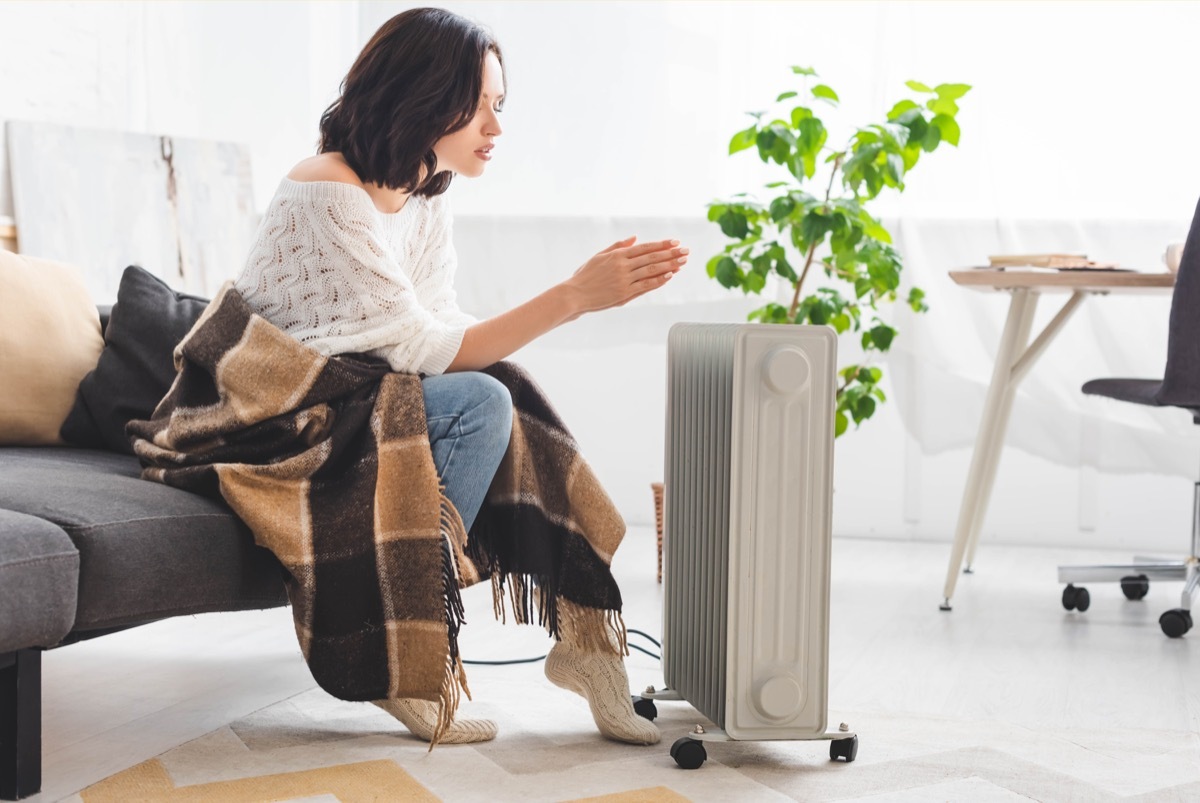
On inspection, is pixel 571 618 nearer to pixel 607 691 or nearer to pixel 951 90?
pixel 607 691

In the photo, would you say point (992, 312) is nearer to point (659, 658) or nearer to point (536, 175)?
point (536, 175)

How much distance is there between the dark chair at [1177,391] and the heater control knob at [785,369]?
1095 millimetres

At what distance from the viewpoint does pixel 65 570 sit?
1.26 metres

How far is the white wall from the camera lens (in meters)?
3.16

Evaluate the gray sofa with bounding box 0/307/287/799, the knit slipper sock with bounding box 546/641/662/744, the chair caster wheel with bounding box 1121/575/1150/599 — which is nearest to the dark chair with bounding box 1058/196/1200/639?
the chair caster wheel with bounding box 1121/575/1150/599

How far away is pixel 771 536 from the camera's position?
55.5 inches

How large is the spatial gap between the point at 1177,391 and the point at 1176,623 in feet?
1.37

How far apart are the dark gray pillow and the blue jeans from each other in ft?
1.84

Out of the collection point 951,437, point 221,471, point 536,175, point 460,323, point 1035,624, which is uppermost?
point 536,175

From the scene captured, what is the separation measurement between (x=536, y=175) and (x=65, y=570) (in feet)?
8.24

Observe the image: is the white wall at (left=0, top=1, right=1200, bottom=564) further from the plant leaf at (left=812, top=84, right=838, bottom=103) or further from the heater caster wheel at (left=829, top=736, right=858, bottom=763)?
the heater caster wheel at (left=829, top=736, right=858, bottom=763)

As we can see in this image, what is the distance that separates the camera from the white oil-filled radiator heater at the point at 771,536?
4.59 feet

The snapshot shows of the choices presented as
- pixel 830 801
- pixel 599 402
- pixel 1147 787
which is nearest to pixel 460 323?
pixel 830 801

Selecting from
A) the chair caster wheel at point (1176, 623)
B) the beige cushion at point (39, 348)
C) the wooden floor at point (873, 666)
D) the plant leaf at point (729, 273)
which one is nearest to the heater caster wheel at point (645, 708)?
the wooden floor at point (873, 666)
